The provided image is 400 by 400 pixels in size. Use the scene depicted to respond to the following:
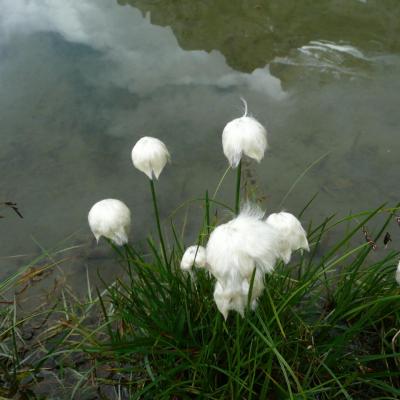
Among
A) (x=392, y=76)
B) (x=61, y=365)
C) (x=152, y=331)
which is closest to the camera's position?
(x=152, y=331)

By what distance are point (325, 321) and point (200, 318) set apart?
395mm

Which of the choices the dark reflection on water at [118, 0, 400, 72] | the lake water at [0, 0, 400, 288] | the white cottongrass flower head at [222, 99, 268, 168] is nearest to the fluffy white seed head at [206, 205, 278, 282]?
the white cottongrass flower head at [222, 99, 268, 168]

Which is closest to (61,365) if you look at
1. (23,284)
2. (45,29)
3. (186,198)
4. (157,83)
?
(23,284)

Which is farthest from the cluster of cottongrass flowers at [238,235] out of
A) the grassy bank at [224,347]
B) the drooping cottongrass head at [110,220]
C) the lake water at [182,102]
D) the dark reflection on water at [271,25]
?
the dark reflection on water at [271,25]

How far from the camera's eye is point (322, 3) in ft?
12.1

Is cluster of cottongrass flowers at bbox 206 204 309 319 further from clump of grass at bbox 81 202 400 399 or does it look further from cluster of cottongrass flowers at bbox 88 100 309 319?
clump of grass at bbox 81 202 400 399

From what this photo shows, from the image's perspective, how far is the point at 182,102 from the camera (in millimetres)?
3068

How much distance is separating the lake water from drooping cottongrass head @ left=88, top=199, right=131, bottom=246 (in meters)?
1.00

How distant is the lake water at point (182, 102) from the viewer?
253 centimetres

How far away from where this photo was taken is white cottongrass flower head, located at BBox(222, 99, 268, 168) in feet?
3.72

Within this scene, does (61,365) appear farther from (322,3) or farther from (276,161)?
(322,3)

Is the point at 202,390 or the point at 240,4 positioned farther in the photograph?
the point at 240,4

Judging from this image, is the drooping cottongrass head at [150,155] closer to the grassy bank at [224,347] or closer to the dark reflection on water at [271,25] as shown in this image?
the grassy bank at [224,347]

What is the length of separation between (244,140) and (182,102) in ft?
6.56
